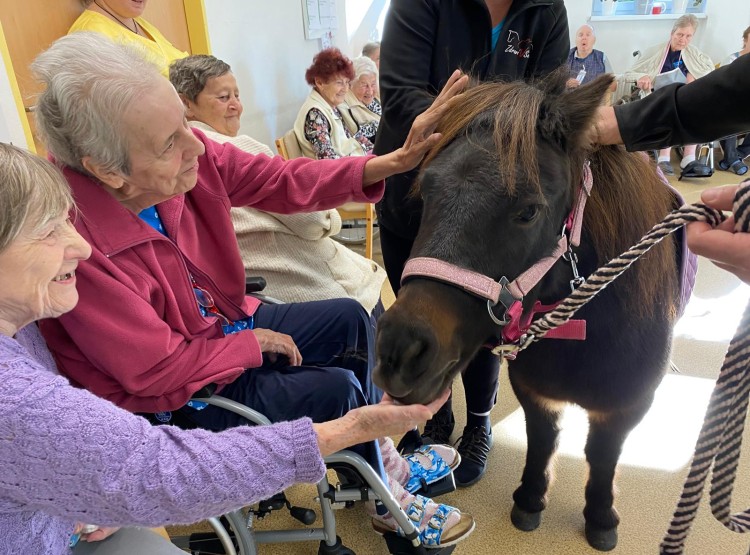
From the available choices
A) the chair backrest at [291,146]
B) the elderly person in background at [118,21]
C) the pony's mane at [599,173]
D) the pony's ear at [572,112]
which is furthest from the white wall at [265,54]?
the pony's ear at [572,112]

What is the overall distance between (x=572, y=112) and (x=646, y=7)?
789cm

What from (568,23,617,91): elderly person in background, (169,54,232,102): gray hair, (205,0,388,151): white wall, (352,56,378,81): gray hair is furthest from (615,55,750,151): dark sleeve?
(568,23,617,91): elderly person in background

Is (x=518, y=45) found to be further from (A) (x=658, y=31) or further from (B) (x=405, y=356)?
(A) (x=658, y=31)

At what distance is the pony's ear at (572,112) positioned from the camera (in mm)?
1026

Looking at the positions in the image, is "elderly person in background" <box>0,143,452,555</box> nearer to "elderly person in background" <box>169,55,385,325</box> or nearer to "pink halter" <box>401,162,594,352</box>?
"pink halter" <box>401,162,594,352</box>

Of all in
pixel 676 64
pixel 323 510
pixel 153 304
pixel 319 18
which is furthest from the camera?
pixel 676 64

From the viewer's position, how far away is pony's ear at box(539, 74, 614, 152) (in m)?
1.03

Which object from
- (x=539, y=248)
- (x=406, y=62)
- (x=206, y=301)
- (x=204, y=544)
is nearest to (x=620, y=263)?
(x=539, y=248)

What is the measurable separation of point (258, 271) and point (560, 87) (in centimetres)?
122

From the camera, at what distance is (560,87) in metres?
1.12

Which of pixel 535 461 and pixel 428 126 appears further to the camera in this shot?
pixel 535 461

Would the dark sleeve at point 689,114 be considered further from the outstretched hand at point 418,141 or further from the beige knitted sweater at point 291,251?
the beige knitted sweater at point 291,251

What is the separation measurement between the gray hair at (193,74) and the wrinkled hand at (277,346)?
128 centimetres

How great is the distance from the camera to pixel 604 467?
1.57 metres
